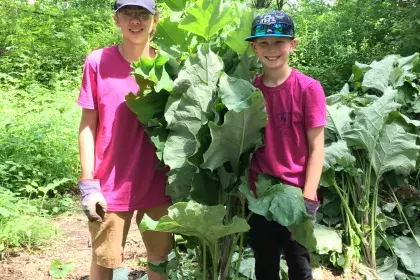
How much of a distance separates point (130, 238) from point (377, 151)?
2087 millimetres

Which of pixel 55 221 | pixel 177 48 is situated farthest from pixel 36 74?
pixel 177 48

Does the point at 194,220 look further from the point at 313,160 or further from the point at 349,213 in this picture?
the point at 349,213

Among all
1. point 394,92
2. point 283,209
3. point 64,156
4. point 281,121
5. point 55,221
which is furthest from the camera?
point 64,156

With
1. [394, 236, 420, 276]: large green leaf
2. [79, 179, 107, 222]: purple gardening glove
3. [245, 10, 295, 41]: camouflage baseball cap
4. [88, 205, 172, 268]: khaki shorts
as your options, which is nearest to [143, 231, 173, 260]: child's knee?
[88, 205, 172, 268]: khaki shorts

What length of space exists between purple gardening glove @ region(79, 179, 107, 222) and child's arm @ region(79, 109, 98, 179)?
0.05 m

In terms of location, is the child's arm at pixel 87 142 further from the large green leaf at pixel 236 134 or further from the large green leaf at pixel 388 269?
the large green leaf at pixel 388 269

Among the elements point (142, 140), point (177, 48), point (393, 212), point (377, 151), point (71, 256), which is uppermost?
point (177, 48)

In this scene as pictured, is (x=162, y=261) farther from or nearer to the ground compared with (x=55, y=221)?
farther from the ground

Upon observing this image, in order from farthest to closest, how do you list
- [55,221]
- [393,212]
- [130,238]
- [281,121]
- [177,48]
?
[55,221] → [130,238] → [393,212] → [177,48] → [281,121]

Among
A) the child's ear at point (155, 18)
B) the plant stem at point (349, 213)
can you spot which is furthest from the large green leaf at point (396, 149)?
the child's ear at point (155, 18)

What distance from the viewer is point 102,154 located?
224 centimetres

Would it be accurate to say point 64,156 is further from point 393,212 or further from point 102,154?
point 393,212

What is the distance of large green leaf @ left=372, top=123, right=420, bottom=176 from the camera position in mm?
3096

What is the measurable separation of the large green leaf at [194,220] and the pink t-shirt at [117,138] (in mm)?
368
